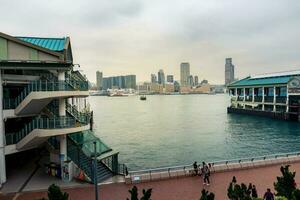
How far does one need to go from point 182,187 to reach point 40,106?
13365mm

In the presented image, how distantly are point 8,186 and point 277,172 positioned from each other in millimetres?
22492

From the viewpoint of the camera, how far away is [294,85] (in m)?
90.7

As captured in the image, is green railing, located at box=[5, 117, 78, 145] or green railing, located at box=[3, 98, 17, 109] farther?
green railing, located at box=[3, 98, 17, 109]

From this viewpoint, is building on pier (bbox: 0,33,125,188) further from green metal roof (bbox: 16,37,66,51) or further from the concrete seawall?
the concrete seawall

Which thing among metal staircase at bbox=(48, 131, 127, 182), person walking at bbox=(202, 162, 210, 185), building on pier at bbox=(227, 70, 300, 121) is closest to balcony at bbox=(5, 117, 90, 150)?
metal staircase at bbox=(48, 131, 127, 182)

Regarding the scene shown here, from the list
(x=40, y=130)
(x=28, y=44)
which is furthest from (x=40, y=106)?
(x=28, y=44)

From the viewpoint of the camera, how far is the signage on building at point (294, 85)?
8997cm

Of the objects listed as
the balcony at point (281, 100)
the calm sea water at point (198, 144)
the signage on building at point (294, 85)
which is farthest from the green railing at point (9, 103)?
the balcony at point (281, 100)

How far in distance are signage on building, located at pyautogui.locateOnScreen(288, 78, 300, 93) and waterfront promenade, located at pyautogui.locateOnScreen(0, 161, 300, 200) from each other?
228ft

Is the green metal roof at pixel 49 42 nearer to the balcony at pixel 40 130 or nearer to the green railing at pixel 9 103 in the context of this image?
the green railing at pixel 9 103

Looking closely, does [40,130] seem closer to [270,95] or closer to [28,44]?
[28,44]

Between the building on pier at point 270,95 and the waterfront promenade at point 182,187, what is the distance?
70.9m

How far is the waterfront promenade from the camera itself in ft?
72.1

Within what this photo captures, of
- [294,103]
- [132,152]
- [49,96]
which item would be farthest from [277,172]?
[294,103]
